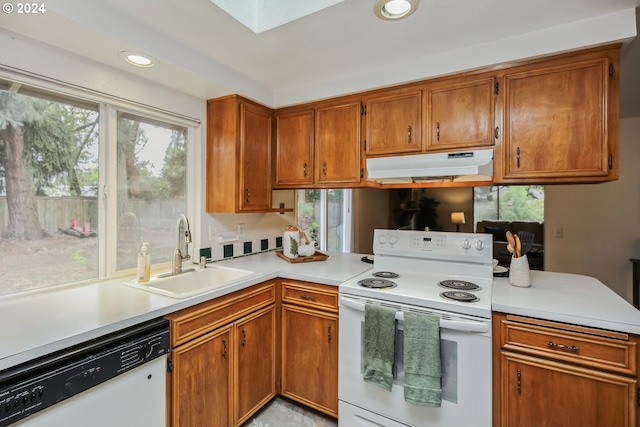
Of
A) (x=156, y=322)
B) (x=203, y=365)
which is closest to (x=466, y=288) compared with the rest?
(x=203, y=365)

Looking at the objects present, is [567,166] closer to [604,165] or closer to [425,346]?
[604,165]

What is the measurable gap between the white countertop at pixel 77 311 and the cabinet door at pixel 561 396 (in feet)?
3.23

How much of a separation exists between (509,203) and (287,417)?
2937 mm

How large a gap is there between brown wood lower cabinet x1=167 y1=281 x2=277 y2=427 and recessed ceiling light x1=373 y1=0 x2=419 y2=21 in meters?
1.65

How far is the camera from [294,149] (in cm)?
249

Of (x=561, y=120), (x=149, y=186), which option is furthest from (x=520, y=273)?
(x=149, y=186)

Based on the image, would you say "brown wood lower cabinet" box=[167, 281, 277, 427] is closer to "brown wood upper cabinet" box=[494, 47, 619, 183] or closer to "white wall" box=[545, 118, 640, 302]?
"brown wood upper cabinet" box=[494, 47, 619, 183]

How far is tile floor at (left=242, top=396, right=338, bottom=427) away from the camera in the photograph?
6.14 ft

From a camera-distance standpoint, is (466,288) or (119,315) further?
(466,288)

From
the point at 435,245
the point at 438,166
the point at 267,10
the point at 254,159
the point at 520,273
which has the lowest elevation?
the point at 520,273

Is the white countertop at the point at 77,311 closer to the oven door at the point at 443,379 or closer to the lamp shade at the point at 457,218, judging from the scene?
the oven door at the point at 443,379

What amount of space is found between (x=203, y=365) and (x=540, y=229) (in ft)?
12.9

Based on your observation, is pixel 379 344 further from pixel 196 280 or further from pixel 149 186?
pixel 149 186

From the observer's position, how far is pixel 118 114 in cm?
182
